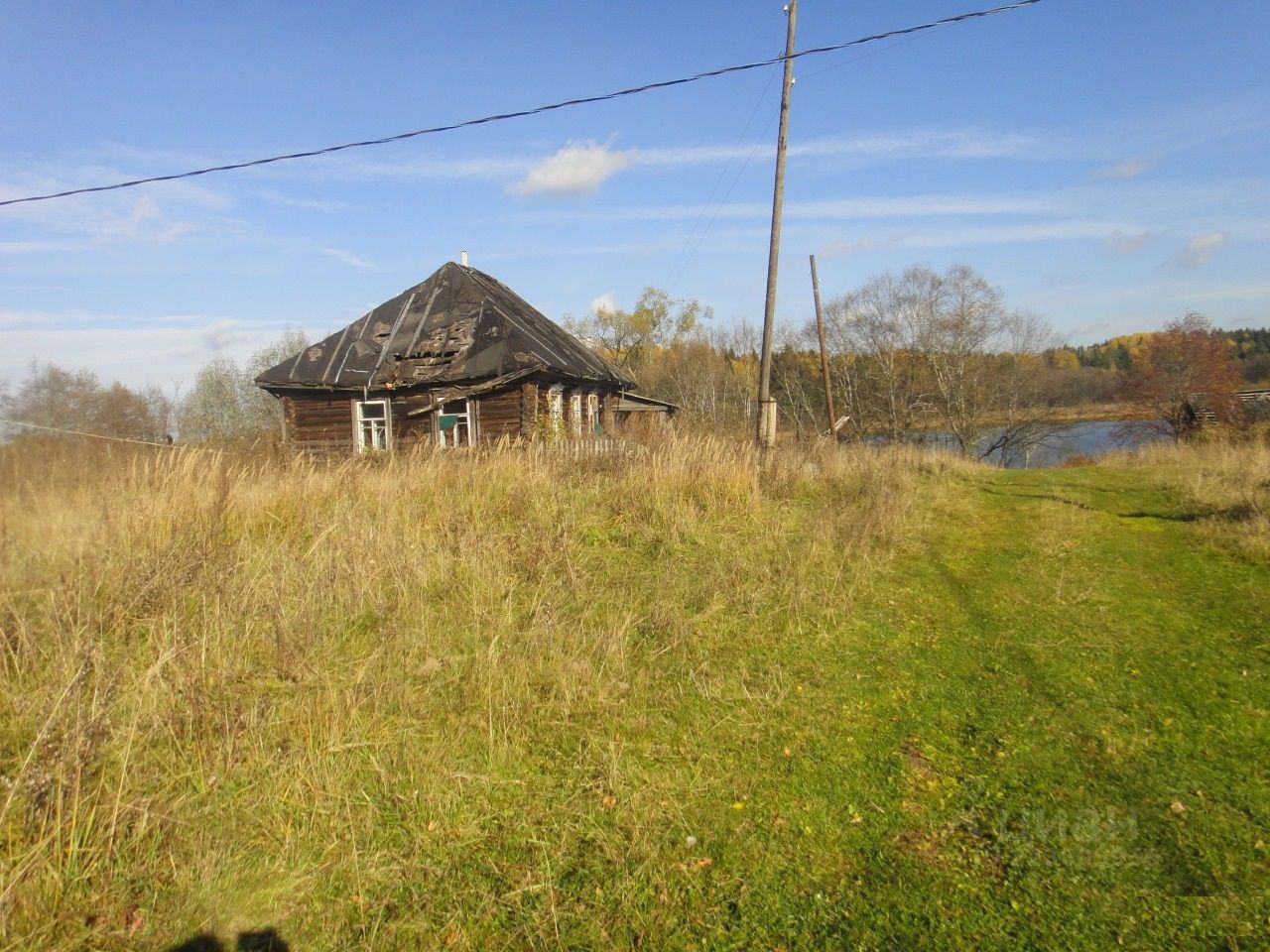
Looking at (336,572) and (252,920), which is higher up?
(336,572)

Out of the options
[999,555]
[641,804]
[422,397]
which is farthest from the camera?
[422,397]

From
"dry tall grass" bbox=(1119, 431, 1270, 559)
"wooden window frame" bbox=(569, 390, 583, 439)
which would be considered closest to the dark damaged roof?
"wooden window frame" bbox=(569, 390, 583, 439)

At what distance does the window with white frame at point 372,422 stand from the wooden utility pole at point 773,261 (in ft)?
36.6

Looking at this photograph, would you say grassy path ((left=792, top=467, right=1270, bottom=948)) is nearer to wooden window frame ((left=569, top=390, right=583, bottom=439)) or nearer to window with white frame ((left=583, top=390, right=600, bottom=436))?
wooden window frame ((left=569, top=390, right=583, bottom=439))

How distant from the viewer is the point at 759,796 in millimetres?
2930

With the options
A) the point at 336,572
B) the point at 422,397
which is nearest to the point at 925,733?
the point at 336,572

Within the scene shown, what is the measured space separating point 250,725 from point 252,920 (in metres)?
0.92

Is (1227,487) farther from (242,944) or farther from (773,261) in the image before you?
(242,944)

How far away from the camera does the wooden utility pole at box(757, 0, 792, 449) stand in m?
11.8

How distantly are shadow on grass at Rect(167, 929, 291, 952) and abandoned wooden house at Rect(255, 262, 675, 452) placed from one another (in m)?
15.4

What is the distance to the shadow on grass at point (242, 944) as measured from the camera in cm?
215

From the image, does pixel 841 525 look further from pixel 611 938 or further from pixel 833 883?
pixel 611 938

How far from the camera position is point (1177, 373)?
35.7 metres

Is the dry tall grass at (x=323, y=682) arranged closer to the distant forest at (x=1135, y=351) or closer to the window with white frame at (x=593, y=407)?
the window with white frame at (x=593, y=407)
